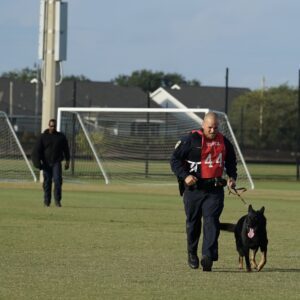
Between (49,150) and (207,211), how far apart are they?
1084 cm

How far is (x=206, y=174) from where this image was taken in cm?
1284

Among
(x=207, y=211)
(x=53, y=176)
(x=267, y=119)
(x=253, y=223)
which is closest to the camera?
(x=253, y=223)

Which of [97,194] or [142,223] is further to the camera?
[97,194]

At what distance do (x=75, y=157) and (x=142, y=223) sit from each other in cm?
2319

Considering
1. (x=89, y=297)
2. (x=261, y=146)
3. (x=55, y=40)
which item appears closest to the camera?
(x=89, y=297)

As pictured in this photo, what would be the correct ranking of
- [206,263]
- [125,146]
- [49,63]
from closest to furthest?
[206,263], [49,63], [125,146]

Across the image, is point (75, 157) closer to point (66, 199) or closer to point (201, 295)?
point (66, 199)

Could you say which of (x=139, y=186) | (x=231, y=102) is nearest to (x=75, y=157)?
(x=139, y=186)

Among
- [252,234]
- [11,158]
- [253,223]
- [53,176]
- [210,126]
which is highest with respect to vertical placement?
[210,126]

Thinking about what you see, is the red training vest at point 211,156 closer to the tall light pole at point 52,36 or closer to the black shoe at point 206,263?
the black shoe at point 206,263

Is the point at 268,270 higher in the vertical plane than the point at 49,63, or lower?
lower

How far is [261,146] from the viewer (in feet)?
199

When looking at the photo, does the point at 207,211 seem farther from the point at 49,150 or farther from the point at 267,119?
the point at 267,119

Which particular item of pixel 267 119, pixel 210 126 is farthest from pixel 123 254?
pixel 267 119
